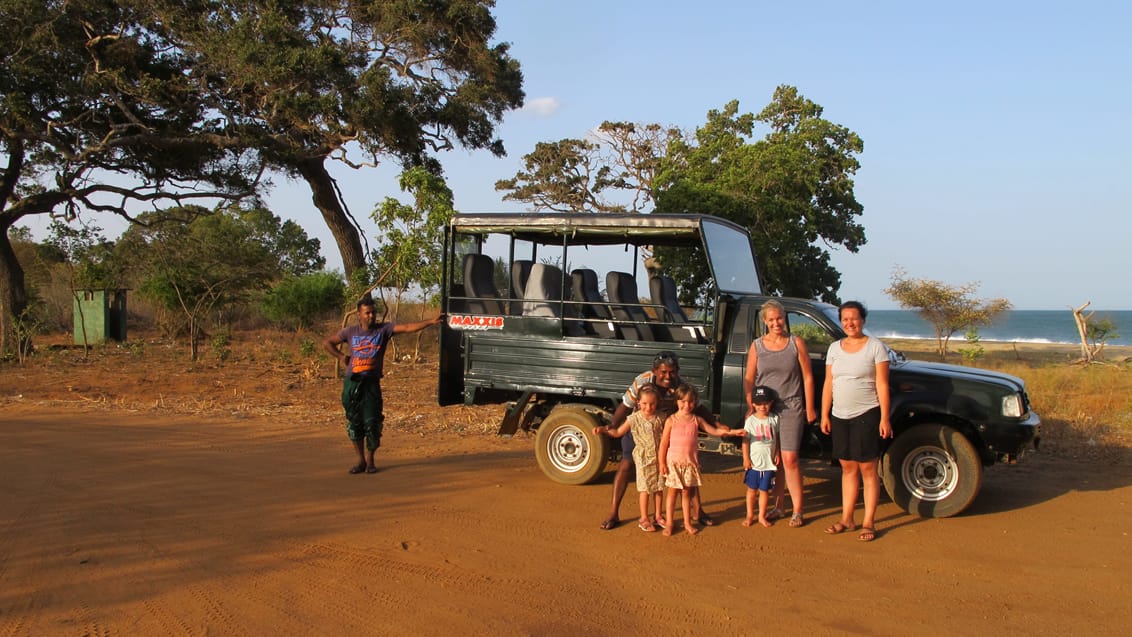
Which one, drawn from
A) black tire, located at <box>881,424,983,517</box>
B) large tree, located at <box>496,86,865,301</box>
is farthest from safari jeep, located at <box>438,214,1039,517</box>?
large tree, located at <box>496,86,865,301</box>

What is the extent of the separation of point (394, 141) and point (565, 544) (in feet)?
54.3

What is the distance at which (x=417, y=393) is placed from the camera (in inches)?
588

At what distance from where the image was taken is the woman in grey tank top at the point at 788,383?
651cm

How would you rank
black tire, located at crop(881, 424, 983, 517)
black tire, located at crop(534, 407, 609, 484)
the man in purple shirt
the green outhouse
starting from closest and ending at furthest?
black tire, located at crop(881, 424, 983, 517) < black tire, located at crop(534, 407, 609, 484) < the man in purple shirt < the green outhouse

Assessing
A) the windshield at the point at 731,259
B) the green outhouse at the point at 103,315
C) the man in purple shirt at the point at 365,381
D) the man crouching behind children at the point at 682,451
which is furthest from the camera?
the green outhouse at the point at 103,315

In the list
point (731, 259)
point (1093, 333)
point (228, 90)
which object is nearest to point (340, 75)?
point (228, 90)

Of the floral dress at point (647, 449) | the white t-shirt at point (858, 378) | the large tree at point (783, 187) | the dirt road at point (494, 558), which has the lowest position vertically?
the dirt road at point (494, 558)

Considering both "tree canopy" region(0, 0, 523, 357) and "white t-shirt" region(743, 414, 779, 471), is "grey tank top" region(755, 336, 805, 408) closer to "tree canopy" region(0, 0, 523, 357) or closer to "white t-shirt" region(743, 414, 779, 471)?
"white t-shirt" region(743, 414, 779, 471)

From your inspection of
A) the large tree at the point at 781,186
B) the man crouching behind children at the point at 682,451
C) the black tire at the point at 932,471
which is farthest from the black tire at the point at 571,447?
the large tree at the point at 781,186

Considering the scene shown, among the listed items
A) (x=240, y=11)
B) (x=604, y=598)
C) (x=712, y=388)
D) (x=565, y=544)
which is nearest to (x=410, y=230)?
(x=240, y=11)

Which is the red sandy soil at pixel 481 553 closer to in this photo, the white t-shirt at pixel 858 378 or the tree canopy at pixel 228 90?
the white t-shirt at pixel 858 378

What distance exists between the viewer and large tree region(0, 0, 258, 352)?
787 inches

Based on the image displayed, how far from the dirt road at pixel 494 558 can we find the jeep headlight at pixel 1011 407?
85cm

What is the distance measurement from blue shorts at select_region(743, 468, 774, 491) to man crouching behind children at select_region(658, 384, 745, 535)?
39cm
